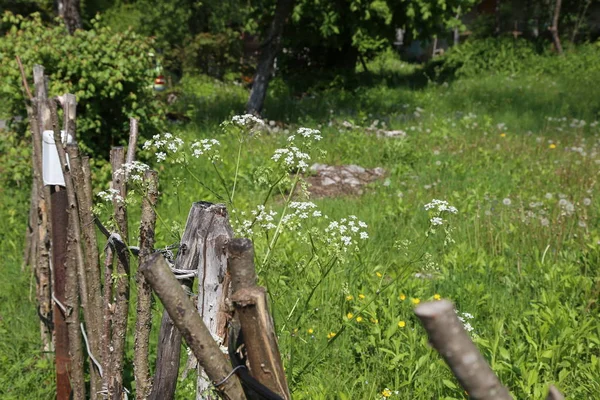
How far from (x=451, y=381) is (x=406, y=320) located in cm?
80

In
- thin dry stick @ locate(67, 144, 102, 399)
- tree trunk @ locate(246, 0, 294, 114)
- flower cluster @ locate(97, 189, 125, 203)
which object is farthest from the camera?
tree trunk @ locate(246, 0, 294, 114)

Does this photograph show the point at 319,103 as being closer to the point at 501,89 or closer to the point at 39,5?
the point at 501,89

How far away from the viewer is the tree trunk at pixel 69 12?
918 cm

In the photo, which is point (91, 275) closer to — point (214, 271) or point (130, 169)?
point (130, 169)

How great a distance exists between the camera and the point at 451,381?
2973mm

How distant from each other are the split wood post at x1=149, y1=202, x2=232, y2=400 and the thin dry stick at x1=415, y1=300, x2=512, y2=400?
4.41 feet

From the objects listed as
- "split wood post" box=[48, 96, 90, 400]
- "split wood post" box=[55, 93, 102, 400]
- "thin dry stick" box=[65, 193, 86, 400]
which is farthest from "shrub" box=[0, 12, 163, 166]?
"split wood post" box=[55, 93, 102, 400]

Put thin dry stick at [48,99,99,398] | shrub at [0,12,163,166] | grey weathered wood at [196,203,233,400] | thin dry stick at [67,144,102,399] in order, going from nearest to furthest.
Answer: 1. grey weathered wood at [196,203,233,400]
2. thin dry stick at [67,144,102,399]
3. thin dry stick at [48,99,99,398]
4. shrub at [0,12,163,166]

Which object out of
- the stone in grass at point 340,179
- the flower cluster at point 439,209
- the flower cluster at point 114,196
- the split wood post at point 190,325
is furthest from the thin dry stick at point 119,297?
the stone in grass at point 340,179

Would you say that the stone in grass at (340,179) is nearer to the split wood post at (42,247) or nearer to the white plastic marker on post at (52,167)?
the split wood post at (42,247)

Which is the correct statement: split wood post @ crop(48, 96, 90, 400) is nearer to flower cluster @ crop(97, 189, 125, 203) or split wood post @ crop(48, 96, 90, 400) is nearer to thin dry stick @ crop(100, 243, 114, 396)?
thin dry stick @ crop(100, 243, 114, 396)

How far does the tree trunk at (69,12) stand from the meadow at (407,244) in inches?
86.6

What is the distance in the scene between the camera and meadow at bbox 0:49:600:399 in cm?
307

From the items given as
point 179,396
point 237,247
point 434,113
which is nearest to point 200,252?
point 237,247
